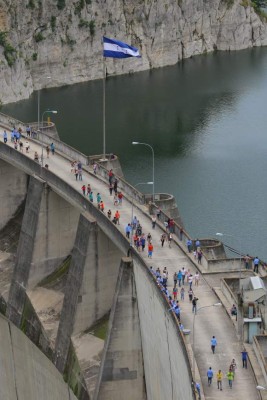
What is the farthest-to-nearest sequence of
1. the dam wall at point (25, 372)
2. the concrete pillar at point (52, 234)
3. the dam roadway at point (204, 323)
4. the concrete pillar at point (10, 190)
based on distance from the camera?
the concrete pillar at point (10, 190) → the concrete pillar at point (52, 234) → the dam wall at point (25, 372) → the dam roadway at point (204, 323)

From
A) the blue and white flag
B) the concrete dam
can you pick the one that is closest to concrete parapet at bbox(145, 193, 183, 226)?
the concrete dam

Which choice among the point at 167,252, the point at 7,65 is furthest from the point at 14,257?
the point at 7,65

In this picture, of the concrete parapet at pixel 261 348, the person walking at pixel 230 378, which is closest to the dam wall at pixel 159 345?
the person walking at pixel 230 378

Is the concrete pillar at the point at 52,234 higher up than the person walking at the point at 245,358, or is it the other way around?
the concrete pillar at the point at 52,234

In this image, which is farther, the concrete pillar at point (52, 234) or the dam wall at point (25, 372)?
the concrete pillar at point (52, 234)

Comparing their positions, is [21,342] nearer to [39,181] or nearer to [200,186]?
[39,181]

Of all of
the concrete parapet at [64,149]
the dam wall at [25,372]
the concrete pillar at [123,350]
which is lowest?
the dam wall at [25,372]

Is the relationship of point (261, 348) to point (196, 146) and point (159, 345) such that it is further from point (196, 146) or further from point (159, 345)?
point (196, 146)

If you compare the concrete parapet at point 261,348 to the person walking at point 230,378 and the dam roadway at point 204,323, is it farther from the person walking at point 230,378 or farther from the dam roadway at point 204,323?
the person walking at point 230,378
